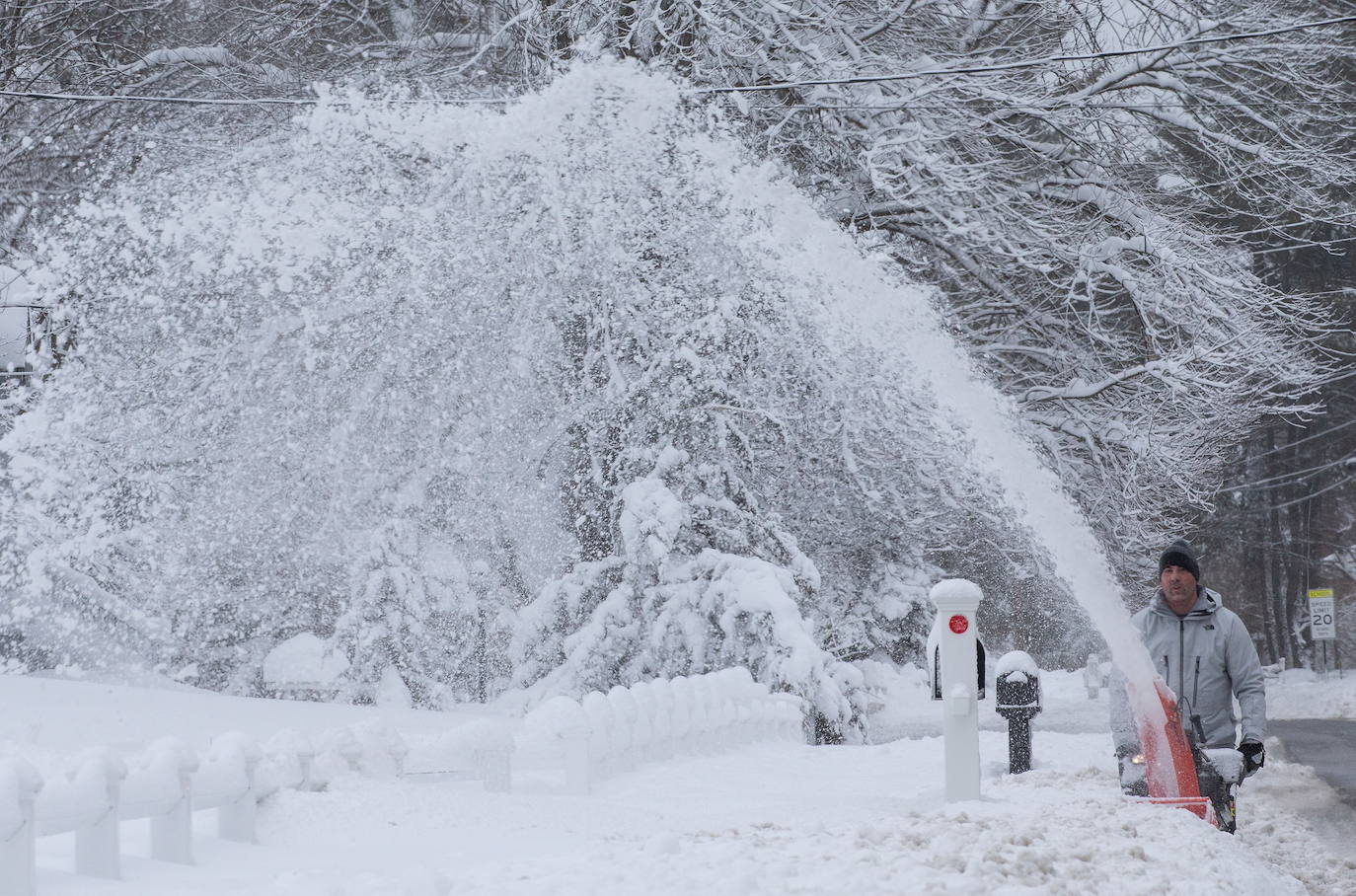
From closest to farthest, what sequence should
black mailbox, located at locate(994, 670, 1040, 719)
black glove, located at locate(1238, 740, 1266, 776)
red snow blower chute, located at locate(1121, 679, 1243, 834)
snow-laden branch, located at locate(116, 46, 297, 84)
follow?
black glove, located at locate(1238, 740, 1266, 776)
red snow blower chute, located at locate(1121, 679, 1243, 834)
black mailbox, located at locate(994, 670, 1040, 719)
snow-laden branch, located at locate(116, 46, 297, 84)

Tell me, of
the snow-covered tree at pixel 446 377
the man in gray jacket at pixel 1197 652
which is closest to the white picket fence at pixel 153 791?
the man in gray jacket at pixel 1197 652

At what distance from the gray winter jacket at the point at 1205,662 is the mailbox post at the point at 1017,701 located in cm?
422

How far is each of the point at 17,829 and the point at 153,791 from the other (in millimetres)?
816

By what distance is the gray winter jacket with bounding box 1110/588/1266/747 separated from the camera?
20.5 feet

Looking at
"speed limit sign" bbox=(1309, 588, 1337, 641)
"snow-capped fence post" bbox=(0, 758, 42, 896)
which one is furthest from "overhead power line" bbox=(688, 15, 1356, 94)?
"speed limit sign" bbox=(1309, 588, 1337, 641)

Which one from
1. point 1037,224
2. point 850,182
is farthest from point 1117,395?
point 850,182

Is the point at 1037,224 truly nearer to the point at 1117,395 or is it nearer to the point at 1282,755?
the point at 1117,395

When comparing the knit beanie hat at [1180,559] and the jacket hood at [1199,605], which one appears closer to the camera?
the knit beanie hat at [1180,559]

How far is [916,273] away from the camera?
677 inches

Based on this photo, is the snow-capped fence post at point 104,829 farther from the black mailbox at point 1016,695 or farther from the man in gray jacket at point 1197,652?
the black mailbox at point 1016,695

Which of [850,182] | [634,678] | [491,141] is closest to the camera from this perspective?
[491,141]

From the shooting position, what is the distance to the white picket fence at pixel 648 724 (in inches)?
350

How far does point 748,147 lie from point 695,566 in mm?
4096

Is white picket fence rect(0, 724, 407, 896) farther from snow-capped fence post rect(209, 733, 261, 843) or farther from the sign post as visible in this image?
the sign post
